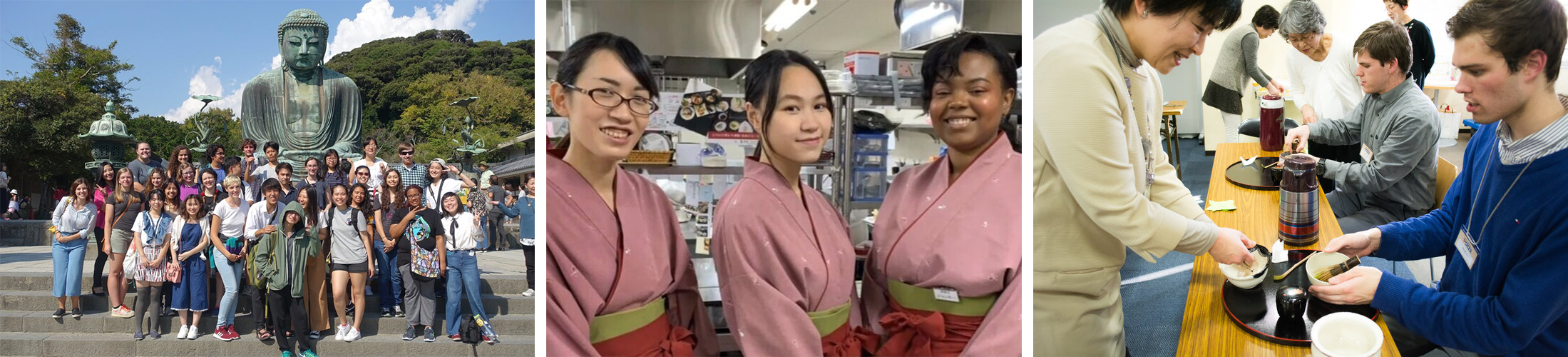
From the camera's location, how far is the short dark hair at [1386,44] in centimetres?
165

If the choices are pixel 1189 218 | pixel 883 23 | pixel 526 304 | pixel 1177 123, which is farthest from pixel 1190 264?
pixel 526 304

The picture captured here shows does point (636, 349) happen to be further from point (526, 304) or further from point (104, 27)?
point (104, 27)

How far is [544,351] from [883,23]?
92cm

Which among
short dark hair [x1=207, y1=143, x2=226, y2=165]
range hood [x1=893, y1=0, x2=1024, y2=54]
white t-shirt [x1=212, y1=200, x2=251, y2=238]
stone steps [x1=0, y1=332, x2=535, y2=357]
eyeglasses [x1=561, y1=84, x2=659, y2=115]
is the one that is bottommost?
stone steps [x1=0, y1=332, x2=535, y2=357]

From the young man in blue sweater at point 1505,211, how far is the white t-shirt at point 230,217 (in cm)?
372

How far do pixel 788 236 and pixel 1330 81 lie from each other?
1.20 meters

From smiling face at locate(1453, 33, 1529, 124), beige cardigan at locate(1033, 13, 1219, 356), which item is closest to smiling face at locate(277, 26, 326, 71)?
beige cardigan at locate(1033, 13, 1219, 356)

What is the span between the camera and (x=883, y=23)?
5.42ft

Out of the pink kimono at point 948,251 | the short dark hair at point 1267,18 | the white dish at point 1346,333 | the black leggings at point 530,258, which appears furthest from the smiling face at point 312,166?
the white dish at point 1346,333

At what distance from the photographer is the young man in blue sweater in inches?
54.2

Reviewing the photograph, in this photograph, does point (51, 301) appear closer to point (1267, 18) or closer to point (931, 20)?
point (931, 20)

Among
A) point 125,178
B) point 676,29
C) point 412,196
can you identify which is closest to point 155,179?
point 125,178

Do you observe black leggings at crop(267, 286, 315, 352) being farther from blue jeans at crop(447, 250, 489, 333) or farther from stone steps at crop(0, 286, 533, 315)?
blue jeans at crop(447, 250, 489, 333)

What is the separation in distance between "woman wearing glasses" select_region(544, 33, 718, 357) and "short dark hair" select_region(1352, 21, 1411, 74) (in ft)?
4.66
